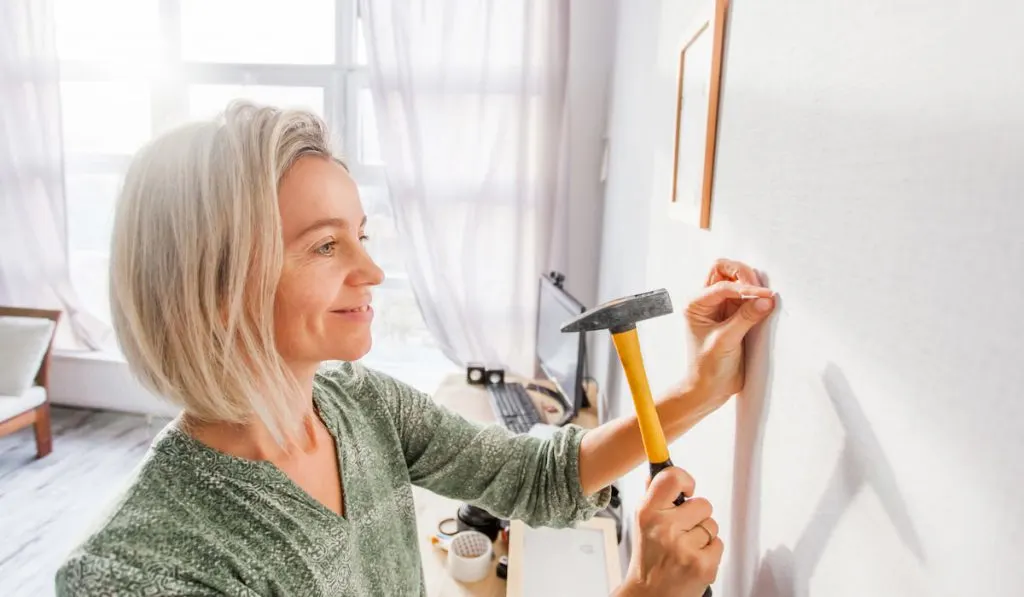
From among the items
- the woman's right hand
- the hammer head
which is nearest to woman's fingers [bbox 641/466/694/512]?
the woman's right hand

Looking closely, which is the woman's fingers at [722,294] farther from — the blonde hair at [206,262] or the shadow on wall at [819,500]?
the blonde hair at [206,262]

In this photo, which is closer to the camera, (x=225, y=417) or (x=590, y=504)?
(x=225, y=417)

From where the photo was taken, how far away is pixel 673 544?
0.59 m

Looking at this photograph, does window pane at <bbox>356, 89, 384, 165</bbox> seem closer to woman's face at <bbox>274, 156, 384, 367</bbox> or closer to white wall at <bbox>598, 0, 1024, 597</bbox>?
woman's face at <bbox>274, 156, 384, 367</bbox>

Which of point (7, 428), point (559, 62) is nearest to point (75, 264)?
point (7, 428)

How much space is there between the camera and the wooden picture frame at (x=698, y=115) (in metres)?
0.79

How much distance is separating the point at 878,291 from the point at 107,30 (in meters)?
3.96

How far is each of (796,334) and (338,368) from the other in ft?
2.40

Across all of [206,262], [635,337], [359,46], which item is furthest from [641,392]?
[359,46]

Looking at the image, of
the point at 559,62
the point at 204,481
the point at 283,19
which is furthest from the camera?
the point at 283,19

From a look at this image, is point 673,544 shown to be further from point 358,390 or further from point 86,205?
point 86,205

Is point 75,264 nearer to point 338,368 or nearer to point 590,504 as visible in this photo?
point 338,368

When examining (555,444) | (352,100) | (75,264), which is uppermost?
(352,100)

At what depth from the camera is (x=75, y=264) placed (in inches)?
135
